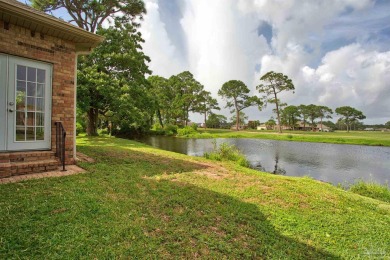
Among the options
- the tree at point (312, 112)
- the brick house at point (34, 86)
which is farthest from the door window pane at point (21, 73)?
the tree at point (312, 112)

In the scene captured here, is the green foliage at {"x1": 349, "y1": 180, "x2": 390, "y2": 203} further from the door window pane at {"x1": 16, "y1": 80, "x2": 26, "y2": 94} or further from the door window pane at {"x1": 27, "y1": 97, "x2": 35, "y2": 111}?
the door window pane at {"x1": 16, "y1": 80, "x2": 26, "y2": 94}

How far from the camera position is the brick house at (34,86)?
415cm

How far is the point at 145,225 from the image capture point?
2.82 meters

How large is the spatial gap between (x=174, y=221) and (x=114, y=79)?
12.8 metres

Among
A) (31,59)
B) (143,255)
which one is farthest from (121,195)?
(31,59)

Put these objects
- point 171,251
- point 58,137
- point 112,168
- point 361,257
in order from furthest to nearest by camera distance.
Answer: point 112,168 < point 58,137 < point 361,257 < point 171,251

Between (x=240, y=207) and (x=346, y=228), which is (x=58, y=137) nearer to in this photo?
(x=240, y=207)

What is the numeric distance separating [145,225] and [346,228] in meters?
3.27

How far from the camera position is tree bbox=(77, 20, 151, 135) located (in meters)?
12.9

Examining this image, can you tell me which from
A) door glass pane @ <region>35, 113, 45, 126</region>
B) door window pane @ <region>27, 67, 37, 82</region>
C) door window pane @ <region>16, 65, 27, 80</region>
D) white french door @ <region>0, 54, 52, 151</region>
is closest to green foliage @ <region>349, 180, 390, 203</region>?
white french door @ <region>0, 54, 52, 151</region>

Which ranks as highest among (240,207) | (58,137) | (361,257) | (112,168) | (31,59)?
(31,59)

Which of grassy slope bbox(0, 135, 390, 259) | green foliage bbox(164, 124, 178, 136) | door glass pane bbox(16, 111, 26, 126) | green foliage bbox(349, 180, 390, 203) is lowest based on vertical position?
green foliage bbox(349, 180, 390, 203)

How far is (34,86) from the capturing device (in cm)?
458

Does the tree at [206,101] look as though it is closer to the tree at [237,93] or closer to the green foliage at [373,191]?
the tree at [237,93]
